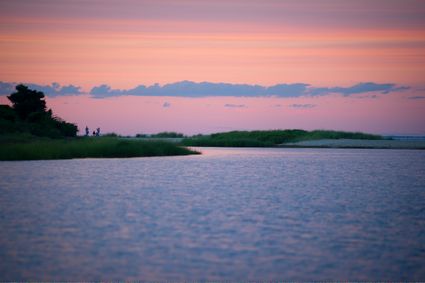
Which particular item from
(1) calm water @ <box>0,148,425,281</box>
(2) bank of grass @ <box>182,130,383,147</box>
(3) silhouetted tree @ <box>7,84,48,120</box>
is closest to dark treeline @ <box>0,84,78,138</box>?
(3) silhouetted tree @ <box>7,84,48,120</box>

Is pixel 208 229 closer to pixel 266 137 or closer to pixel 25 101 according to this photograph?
pixel 25 101

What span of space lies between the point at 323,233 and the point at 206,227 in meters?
3.04

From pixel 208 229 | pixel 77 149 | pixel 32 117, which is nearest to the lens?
pixel 208 229

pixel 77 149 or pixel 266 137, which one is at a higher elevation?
pixel 266 137

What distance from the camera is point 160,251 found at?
13.4 m

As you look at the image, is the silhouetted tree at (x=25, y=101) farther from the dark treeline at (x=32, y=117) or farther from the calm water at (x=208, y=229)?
the calm water at (x=208, y=229)

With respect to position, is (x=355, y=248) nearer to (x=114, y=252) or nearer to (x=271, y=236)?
(x=271, y=236)

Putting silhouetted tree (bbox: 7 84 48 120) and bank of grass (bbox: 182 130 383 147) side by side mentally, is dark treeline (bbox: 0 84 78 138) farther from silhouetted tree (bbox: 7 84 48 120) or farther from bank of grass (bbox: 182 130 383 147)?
bank of grass (bbox: 182 130 383 147)

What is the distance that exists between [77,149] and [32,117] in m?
13.3

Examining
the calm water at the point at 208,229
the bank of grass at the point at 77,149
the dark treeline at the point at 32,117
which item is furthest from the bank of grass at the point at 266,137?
the calm water at the point at 208,229

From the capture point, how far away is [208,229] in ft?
53.0

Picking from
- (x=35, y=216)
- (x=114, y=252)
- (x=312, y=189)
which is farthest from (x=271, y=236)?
(x=312, y=189)

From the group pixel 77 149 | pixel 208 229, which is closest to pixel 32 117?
pixel 77 149

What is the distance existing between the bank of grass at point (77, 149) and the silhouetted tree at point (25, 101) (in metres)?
10.5
